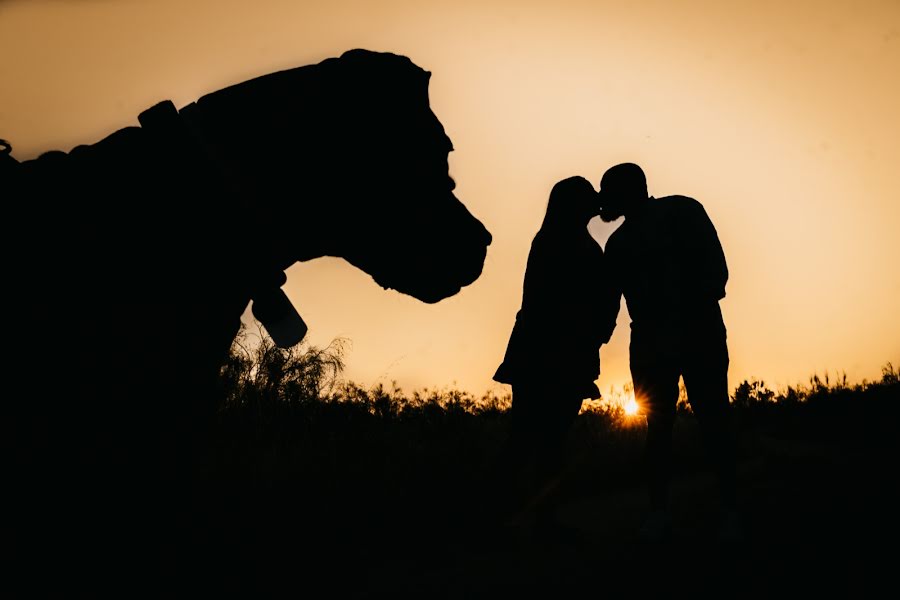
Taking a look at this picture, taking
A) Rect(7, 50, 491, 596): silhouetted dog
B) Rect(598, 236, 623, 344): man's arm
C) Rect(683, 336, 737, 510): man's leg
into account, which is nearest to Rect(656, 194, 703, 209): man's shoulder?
Rect(598, 236, 623, 344): man's arm

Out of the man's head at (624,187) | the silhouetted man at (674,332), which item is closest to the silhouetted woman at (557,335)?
the man's head at (624,187)

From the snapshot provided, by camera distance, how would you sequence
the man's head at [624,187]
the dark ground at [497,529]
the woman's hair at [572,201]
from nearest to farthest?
the dark ground at [497,529], the man's head at [624,187], the woman's hair at [572,201]

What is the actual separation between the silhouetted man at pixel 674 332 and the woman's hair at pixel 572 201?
1.26 ft

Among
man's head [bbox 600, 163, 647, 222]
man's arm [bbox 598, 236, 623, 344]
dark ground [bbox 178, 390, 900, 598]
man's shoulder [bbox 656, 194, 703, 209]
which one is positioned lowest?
dark ground [bbox 178, 390, 900, 598]

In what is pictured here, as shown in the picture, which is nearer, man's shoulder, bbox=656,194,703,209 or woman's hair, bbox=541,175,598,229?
man's shoulder, bbox=656,194,703,209

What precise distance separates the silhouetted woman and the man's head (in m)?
0.18

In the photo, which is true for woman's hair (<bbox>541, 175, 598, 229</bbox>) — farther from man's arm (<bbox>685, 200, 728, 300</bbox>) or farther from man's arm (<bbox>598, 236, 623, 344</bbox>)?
man's arm (<bbox>685, 200, 728, 300</bbox>)

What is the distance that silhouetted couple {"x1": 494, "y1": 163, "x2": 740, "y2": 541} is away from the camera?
366 cm

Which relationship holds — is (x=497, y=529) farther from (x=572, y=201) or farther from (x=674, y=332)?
(x=572, y=201)

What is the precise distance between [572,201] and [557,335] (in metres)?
0.89

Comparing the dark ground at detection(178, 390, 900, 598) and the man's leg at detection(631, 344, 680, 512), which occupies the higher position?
the man's leg at detection(631, 344, 680, 512)

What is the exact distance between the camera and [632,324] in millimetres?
3986

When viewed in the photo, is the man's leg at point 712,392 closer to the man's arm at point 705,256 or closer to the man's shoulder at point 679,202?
the man's arm at point 705,256

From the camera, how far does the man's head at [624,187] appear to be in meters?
4.06
